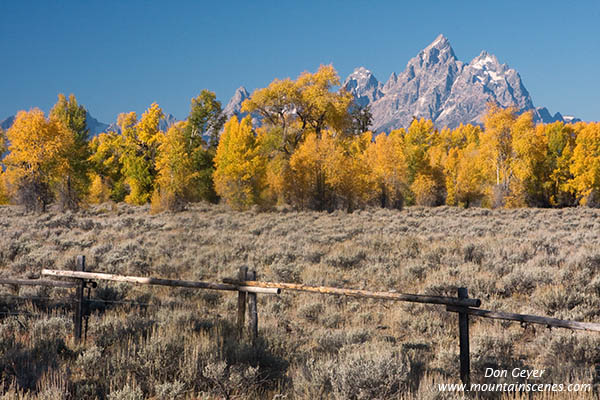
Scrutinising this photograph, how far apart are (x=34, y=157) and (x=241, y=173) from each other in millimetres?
15023

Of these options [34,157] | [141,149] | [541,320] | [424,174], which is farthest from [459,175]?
[541,320]

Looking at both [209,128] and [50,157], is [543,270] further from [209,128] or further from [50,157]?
[209,128]

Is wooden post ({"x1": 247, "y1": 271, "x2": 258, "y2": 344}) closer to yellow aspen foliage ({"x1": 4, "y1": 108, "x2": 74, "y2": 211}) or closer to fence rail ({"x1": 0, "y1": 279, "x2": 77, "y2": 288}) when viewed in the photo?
fence rail ({"x1": 0, "y1": 279, "x2": 77, "y2": 288})

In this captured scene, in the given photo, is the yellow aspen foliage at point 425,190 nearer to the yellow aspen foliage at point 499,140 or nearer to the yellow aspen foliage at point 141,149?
the yellow aspen foliage at point 499,140

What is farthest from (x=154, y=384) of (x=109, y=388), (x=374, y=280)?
(x=374, y=280)

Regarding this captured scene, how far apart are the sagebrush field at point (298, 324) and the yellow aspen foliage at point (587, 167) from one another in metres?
32.9

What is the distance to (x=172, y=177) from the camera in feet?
103

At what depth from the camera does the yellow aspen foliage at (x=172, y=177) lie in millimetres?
30234

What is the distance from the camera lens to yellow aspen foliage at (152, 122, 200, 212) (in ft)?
99.2

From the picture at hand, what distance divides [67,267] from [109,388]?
7.34m

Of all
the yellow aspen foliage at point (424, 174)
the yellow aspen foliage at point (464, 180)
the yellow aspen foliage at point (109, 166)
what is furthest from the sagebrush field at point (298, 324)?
the yellow aspen foliage at point (464, 180)

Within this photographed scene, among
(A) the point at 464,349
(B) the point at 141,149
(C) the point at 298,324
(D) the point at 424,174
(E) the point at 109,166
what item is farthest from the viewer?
(D) the point at 424,174

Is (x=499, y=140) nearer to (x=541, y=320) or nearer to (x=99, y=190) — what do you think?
(x=541, y=320)

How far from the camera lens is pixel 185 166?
1291 inches
